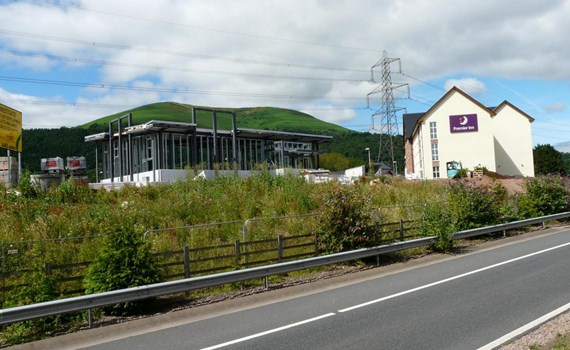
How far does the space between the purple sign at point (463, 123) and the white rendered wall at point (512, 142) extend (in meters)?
12.1

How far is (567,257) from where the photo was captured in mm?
13820

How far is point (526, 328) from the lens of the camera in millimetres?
7082

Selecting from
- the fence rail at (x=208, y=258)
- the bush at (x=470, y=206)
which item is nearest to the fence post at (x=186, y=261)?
the fence rail at (x=208, y=258)

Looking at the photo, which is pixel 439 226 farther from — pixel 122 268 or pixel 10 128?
pixel 10 128

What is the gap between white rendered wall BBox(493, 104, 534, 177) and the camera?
260ft

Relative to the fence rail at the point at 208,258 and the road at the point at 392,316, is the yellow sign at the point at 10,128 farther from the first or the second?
the road at the point at 392,316

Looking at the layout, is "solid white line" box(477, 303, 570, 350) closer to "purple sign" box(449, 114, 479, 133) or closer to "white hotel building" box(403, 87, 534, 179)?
"white hotel building" box(403, 87, 534, 179)

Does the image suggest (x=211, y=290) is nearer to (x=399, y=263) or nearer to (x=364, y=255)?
(x=364, y=255)

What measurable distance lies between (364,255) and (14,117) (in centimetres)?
2224

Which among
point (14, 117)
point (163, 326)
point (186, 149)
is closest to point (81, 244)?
point (163, 326)

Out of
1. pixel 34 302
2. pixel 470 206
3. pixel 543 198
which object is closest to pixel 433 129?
pixel 543 198

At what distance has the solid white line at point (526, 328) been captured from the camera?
21.0ft

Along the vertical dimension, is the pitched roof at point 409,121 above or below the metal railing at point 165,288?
Answer: above

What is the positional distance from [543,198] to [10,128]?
28210 mm
